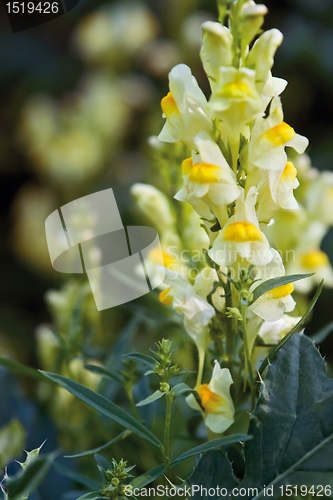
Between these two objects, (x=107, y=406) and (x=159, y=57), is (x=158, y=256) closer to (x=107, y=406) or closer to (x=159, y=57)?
(x=107, y=406)

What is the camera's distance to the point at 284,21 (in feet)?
4.20

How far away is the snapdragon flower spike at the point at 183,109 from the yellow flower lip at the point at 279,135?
0.05 meters

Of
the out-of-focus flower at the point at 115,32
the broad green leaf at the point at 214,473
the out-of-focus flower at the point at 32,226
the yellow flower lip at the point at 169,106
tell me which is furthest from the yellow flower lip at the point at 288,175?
the out-of-focus flower at the point at 115,32

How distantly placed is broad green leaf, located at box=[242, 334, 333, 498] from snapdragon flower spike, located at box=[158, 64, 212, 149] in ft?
0.62

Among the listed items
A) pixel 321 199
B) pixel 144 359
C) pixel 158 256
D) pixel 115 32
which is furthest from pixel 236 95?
pixel 115 32

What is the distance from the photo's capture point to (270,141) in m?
0.37

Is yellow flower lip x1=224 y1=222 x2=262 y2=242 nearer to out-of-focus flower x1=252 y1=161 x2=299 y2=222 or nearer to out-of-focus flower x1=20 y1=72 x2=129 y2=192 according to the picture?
out-of-focus flower x1=252 y1=161 x2=299 y2=222

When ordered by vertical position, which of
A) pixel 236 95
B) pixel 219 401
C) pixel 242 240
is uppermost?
pixel 236 95

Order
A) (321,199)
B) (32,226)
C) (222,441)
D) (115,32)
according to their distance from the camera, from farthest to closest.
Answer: (115,32) → (32,226) → (321,199) → (222,441)

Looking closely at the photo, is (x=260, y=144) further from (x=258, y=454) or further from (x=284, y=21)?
(x=284, y=21)

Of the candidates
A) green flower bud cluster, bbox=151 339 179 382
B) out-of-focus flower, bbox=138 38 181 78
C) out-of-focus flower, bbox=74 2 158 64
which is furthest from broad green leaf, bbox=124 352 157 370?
out-of-focus flower, bbox=74 2 158 64

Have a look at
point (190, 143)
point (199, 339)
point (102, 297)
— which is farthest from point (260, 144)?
point (102, 297)

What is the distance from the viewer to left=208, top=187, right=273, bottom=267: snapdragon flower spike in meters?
0.38

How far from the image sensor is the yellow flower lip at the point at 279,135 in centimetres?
37
